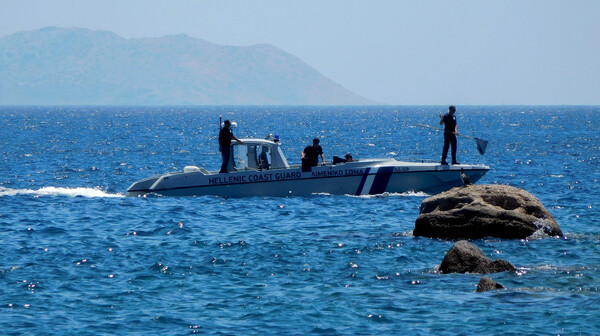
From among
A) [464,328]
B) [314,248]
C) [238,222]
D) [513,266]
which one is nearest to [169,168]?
[238,222]

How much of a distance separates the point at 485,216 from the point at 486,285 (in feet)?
16.3

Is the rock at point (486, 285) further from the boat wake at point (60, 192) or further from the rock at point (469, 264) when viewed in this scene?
the boat wake at point (60, 192)

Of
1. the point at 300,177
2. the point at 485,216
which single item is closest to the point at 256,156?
the point at 300,177

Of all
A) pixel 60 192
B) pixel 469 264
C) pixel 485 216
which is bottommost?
pixel 60 192

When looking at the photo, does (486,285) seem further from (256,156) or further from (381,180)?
(256,156)

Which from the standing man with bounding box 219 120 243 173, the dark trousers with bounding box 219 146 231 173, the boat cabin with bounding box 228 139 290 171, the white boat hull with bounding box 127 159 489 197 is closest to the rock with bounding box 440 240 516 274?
the white boat hull with bounding box 127 159 489 197

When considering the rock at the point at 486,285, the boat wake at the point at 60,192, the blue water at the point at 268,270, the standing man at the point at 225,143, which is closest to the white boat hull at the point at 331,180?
the standing man at the point at 225,143

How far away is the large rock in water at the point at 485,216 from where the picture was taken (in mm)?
20266

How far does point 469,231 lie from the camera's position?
20.3 metres

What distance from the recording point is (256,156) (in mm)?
28922

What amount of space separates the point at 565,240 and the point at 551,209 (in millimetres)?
6036

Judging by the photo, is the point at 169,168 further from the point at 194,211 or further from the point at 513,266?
the point at 513,266

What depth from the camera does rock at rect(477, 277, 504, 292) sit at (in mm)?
15461

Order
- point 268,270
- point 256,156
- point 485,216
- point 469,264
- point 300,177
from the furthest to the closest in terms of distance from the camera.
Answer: point 256,156
point 300,177
point 485,216
point 268,270
point 469,264
